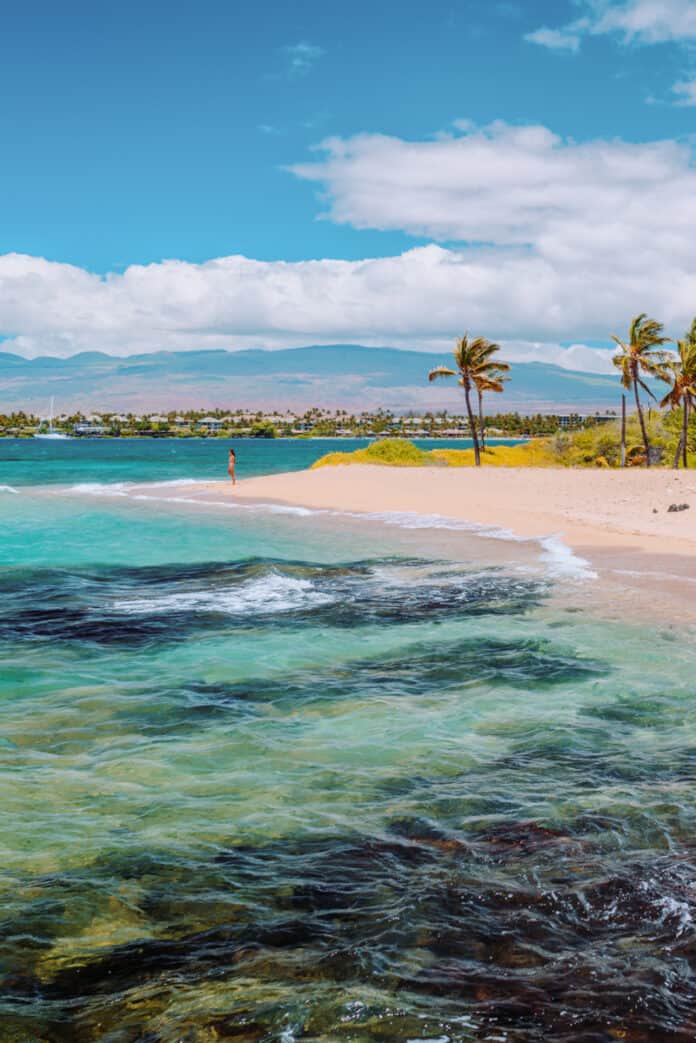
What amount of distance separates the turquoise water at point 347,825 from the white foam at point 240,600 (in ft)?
1.51

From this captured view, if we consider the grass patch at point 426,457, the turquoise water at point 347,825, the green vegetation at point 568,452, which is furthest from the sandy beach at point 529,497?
the turquoise water at point 347,825

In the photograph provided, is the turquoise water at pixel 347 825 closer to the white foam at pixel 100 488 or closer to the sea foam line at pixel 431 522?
the sea foam line at pixel 431 522

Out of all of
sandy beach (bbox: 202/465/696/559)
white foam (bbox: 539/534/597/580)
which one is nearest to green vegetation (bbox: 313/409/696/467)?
sandy beach (bbox: 202/465/696/559)

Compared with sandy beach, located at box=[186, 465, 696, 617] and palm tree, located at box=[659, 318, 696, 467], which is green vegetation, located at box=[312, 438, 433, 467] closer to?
sandy beach, located at box=[186, 465, 696, 617]

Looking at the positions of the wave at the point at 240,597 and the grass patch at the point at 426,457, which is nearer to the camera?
the wave at the point at 240,597

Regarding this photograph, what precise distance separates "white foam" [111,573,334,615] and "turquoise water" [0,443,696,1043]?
46 centimetres

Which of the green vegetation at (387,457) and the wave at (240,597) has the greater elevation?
the green vegetation at (387,457)

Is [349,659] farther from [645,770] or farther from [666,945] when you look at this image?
[666,945]

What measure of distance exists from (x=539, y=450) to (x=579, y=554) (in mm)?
50075

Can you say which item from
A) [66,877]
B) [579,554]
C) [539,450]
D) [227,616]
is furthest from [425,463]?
[66,877]

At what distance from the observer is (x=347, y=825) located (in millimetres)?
6785

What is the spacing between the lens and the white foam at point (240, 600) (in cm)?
1572

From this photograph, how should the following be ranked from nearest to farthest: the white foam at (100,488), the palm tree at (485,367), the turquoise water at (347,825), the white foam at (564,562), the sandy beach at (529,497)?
the turquoise water at (347,825) < the white foam at (564,562) < the sandy beach at (529,497) < the white foam at (100,488) < the palm tree at (485,367)

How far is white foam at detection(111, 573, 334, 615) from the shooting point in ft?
51.6
